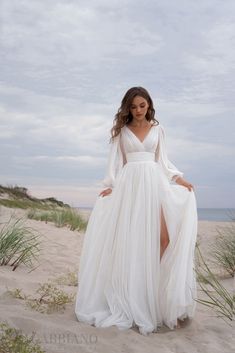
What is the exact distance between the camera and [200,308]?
436 cm

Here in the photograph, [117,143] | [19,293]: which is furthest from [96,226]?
[19,293]

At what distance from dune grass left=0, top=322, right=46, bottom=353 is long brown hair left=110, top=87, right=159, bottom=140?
74.5 inches

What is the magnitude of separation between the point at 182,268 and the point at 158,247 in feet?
0.87

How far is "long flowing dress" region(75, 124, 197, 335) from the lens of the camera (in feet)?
11.7

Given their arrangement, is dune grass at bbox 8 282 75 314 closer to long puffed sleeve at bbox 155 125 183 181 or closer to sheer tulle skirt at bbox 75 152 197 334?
sheer tulle skirt at bbox 75 152 197 334

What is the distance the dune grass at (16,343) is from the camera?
2.65 m

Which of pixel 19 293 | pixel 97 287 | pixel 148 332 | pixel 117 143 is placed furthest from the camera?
pixel 19 293

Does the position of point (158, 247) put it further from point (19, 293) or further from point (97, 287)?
point (19, 293)

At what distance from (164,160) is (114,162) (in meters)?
0.45

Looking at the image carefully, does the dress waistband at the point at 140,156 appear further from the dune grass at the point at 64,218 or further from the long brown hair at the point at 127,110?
the dune grass at the point at 64,218

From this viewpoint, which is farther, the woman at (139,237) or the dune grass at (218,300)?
the woman at (139,237)

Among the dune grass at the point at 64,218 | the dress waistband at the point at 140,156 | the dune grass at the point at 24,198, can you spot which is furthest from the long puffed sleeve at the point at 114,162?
the dune grass at the point at 24,198

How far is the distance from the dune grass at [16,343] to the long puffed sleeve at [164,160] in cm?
182

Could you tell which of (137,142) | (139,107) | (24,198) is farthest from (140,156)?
(24,198)
